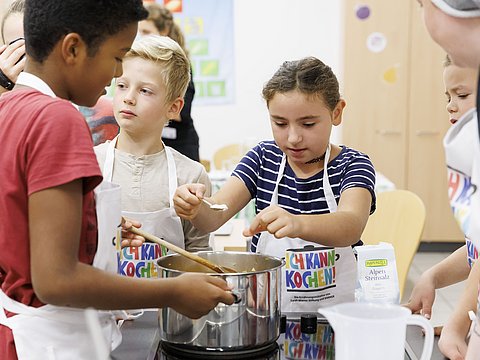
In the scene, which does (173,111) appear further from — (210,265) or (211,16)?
(211,16)

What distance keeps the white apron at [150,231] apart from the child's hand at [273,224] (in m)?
0.27

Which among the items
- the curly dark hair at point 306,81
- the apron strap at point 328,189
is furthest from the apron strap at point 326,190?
the curly dark hair at point 306,81

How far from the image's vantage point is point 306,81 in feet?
4.66

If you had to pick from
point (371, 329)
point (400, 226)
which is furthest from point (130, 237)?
point (400, 226)

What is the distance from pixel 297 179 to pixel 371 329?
0.73 metres

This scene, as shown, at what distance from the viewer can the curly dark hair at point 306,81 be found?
142 centimetres

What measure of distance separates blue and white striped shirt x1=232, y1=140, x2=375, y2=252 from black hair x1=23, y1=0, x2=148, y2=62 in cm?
65

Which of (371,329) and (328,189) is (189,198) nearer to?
(328,189)

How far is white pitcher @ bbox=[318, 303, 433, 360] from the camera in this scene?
80cm

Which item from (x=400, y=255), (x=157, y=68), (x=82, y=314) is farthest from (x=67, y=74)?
(x=400, y=255)

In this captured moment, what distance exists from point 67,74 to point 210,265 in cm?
36

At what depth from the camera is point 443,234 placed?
489 centimetres

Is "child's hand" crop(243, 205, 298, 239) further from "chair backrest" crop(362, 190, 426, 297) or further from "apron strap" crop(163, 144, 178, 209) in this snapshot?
"chair backrest" crop(362, 190, 426, 297)

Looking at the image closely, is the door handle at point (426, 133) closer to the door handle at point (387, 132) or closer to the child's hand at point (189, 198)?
the door handle at point (387, 132)
